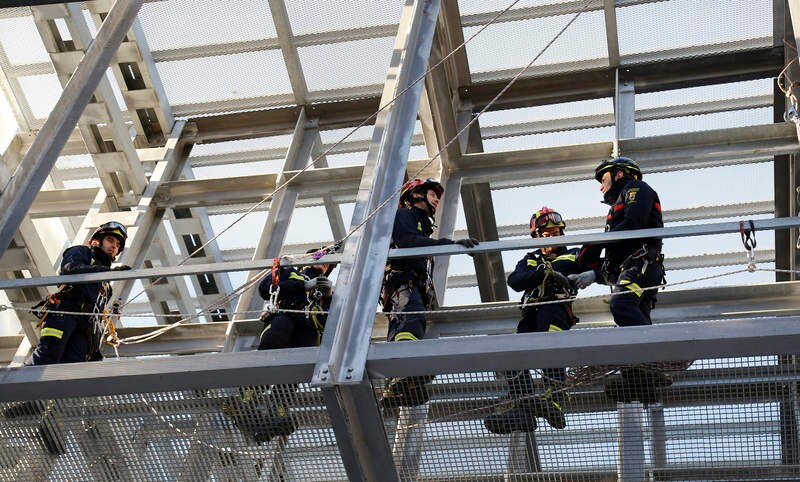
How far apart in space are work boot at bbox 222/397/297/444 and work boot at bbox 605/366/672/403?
190 centimetres

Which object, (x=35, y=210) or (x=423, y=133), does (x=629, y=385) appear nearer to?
(x=423, y=133)

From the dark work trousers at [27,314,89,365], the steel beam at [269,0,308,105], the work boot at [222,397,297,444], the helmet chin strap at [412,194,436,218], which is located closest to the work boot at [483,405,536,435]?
the work boot at [222,397,297,444]

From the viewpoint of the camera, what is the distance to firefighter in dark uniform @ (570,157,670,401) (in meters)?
8.37

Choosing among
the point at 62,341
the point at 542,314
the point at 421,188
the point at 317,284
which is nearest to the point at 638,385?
the point at 542,314

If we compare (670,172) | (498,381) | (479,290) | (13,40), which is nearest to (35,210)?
(13,40)

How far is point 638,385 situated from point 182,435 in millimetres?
2734

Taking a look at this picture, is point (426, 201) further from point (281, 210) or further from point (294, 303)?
point (281, 210)

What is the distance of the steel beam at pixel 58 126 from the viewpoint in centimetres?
850

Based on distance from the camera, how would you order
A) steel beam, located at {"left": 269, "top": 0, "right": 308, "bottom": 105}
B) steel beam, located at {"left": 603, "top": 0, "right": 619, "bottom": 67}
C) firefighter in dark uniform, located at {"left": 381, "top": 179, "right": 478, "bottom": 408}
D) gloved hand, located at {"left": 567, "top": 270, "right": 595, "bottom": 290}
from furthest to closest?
1. steel beam, located at {"left": 269, "top": 0, "right": 308, "bottom": 105}
2. steel beam, located at {"left": 603, "top": 0, "right": 619, "bottom": 67}
3. firefighter in dark uniform, located at {"left": 381, "top": 179, "right": 478, "bottom": 408}
4. gloved hand, located at {"left": 567, "top": 270, "right": 595, "bottom": 290}

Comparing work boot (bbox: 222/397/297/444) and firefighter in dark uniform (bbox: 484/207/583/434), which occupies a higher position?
firefighter in dark uniform (bbox: 484/207/583/434)

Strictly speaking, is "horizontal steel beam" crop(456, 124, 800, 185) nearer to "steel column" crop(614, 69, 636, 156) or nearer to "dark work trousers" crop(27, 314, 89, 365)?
"steel column" crop(614, 69, 636, 156)

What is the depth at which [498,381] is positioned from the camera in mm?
6977

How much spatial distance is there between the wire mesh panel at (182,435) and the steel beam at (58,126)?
1.49 metres

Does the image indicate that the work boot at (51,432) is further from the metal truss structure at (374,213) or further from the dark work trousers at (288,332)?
the dark work trousers at (288,332)
